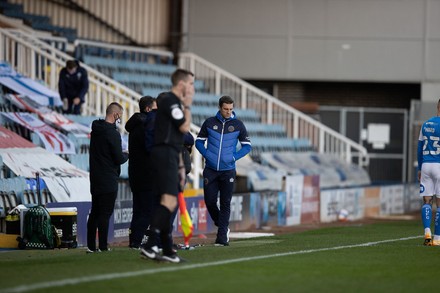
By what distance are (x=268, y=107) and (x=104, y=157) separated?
17533 mm

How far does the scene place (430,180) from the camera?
1566 cm

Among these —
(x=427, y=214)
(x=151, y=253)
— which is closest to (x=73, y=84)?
(x=427, y=214)

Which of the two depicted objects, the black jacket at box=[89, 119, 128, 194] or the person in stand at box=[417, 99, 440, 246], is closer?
the black jacket at box=[89, 119, 128, 194]

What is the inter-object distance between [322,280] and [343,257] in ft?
8.37

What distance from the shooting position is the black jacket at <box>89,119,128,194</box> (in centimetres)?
1421

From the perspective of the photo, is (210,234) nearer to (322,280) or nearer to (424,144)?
(424,144)

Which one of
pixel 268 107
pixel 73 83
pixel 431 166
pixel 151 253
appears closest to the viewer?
pixel 151 253

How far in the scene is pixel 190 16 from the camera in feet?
112

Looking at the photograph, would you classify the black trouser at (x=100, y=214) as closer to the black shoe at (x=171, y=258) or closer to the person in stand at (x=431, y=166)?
the black shoe at (x=171, y=258)

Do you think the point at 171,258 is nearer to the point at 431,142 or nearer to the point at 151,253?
the point at 151,253

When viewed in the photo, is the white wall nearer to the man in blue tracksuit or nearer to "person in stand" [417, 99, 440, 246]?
the man in blue tracksuit

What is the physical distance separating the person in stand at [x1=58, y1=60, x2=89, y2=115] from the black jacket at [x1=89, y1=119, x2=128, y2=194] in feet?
30.3

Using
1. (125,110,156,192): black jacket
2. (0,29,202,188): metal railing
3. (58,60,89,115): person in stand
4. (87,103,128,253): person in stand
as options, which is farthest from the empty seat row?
(87,103,128,253): person in stand

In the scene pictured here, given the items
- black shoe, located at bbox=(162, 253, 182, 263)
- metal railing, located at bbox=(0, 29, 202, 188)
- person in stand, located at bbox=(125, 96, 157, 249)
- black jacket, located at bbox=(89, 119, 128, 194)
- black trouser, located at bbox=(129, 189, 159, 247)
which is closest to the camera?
black shoe, located at bbox=(162, 253, 182, 263)
